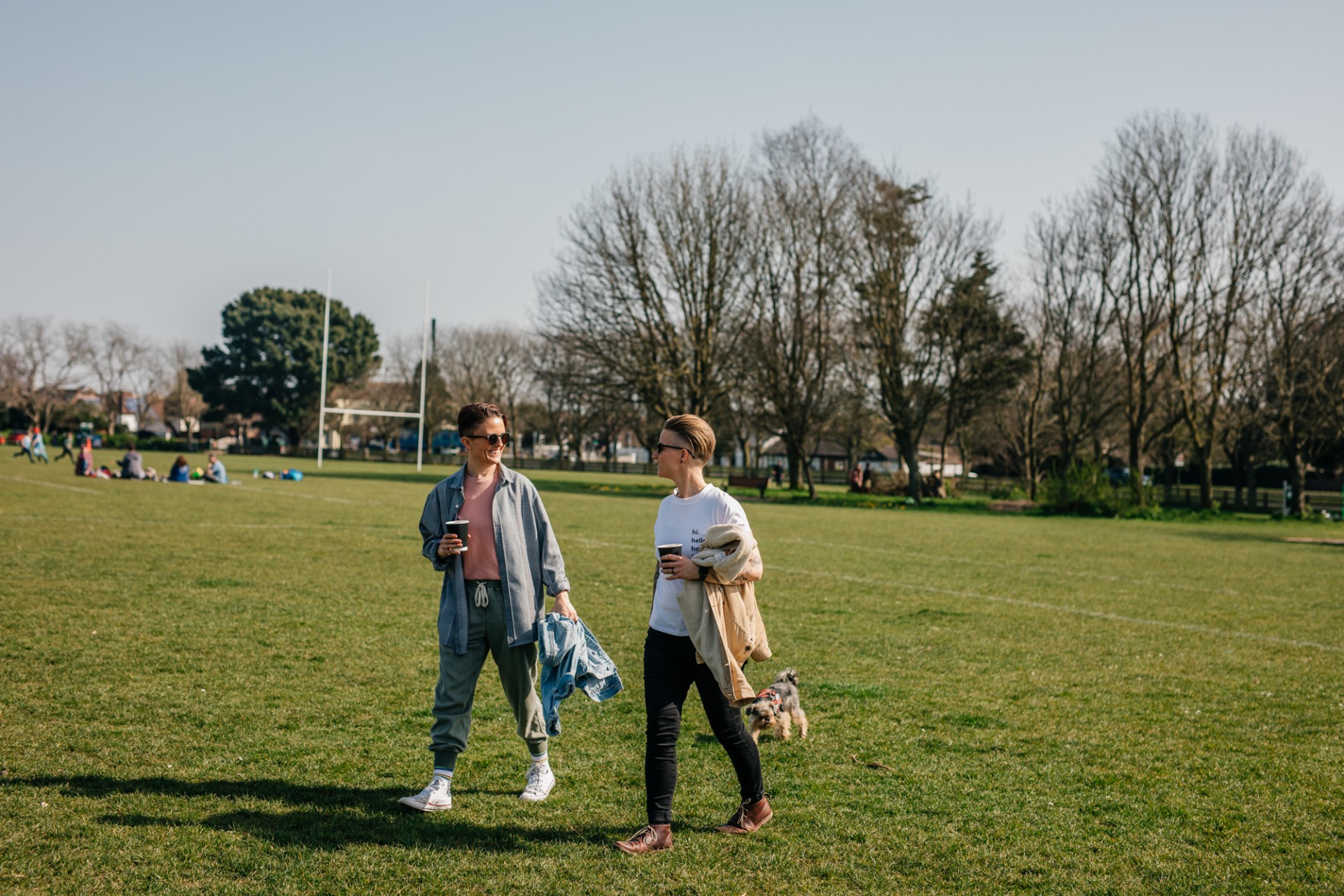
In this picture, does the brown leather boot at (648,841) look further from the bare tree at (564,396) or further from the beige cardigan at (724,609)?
the bare tree at (564,396)

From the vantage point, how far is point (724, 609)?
14.3 feet

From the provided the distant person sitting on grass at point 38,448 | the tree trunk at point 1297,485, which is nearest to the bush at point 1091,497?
the tree trunk at point 1297,485

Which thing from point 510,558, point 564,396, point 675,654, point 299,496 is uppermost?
point 564,396

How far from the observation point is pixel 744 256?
4391 centimetres

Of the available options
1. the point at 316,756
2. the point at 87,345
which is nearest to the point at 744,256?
the point at 316,756

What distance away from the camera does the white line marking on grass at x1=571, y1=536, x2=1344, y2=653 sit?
10.4 m

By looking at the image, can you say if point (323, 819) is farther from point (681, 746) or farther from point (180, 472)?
point (180, 472)

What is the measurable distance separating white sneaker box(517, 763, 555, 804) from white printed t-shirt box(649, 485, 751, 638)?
1.16 meters

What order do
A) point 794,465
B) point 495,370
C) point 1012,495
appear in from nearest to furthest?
point 1012,495 < point 794,465 < point 495,370

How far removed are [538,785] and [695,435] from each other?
2031 mm

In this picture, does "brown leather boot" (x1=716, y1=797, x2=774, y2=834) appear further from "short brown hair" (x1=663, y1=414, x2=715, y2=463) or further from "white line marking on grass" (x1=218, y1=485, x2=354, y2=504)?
"white line marking on grass" (x1=218, y1=485, x2=354, y2=504)

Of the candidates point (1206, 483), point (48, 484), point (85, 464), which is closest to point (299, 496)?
point (48, 484)

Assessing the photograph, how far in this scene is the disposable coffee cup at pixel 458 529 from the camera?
4.61 m

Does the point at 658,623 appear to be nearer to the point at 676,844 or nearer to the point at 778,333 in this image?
the point at 676,844
